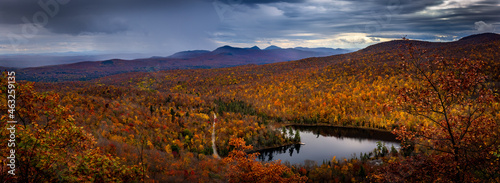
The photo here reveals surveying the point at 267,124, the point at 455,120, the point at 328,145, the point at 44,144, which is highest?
the point at 455,120

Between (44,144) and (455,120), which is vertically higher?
(455,120)

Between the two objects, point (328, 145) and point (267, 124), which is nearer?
point (328, 145)

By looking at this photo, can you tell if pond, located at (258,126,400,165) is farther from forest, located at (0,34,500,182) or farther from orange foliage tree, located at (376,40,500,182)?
orange foliage tree, located at (376,40,500,182)

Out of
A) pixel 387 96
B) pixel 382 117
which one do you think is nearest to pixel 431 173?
pixel 382 117

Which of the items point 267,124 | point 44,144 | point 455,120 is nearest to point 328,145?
point 267,124

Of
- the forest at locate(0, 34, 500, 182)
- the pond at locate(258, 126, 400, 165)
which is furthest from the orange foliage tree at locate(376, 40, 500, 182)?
the pond at locate(258, 126, 400, 165)

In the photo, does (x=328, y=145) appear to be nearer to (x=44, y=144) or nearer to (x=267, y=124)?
(x=267, y=124)
